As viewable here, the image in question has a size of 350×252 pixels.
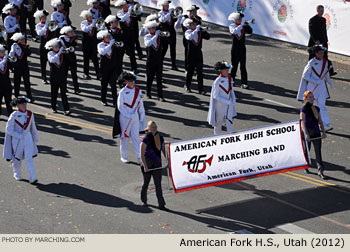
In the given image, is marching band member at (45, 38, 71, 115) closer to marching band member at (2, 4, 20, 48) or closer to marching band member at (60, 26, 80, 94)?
marching band member at (60, 26, 80, 94)

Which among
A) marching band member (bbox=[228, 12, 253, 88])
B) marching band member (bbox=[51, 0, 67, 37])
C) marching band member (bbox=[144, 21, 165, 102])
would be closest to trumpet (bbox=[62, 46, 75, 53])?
marching band member (bbox=[144, 21, 165, 102])

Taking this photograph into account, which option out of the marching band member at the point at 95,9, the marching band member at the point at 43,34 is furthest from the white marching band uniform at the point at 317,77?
the marching band member at the point at 95,9

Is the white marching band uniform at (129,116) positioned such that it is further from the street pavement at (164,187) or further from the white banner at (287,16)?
the white banner at (287,16)

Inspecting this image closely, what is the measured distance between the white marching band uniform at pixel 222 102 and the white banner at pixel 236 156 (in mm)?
2601

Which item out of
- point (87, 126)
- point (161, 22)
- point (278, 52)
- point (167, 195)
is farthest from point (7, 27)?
point (167, 195)

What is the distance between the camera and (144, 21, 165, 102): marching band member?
73.3ft

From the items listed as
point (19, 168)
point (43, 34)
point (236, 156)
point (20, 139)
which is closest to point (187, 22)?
point (43, 34)

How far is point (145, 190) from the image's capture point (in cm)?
1516

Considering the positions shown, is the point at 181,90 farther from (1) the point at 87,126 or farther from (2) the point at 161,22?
(1) the point at 87,126

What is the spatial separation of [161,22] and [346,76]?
591cm

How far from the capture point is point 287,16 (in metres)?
28.0

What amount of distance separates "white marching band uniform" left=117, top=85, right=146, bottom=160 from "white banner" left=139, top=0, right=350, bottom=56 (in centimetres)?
1075

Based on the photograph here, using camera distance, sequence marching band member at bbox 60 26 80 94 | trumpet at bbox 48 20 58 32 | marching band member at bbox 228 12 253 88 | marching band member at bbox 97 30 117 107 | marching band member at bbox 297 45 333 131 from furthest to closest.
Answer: trumpet at bbox 48 20 58 32, marching band member at bbox 228 12 253 88, marching band member at bbox 60 26 80 94, marching band member at bbox 97 30 117 107, marching band member at bbox 297 45 333 131

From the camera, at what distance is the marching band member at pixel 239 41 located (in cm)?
2342
